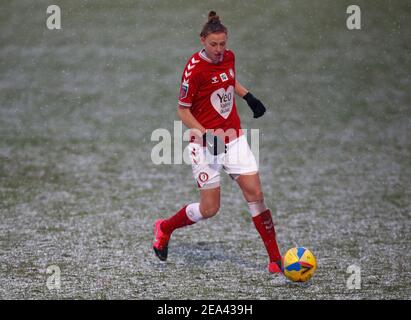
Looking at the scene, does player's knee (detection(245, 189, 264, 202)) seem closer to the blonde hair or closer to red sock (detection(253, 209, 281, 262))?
red sock (detection(253, 209, 281, 262))

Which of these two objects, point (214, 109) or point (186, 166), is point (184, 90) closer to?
point (214, 109)

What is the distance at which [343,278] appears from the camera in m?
7.09

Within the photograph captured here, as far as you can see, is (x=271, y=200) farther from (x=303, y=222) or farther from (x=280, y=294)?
(x=280, y=294)

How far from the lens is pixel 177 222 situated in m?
7.73

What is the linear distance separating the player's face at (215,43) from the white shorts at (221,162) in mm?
952

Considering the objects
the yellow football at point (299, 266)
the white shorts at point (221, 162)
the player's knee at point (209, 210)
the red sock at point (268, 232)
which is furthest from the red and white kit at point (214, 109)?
the yellow football at point (299, 266)

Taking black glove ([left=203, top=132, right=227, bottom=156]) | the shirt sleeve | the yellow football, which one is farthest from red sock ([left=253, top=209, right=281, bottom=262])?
the shirt sleeve

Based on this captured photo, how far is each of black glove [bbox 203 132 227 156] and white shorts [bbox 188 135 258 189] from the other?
0.05 meters

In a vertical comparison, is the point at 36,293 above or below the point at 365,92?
below

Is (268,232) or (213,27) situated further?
(268,232)

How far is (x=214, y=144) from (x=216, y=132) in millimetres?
146

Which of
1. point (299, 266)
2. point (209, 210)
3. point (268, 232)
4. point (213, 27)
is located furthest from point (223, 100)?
point (299, 266)

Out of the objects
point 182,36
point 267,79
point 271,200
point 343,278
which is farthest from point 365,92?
point 343,278

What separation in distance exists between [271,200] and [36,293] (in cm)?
458
